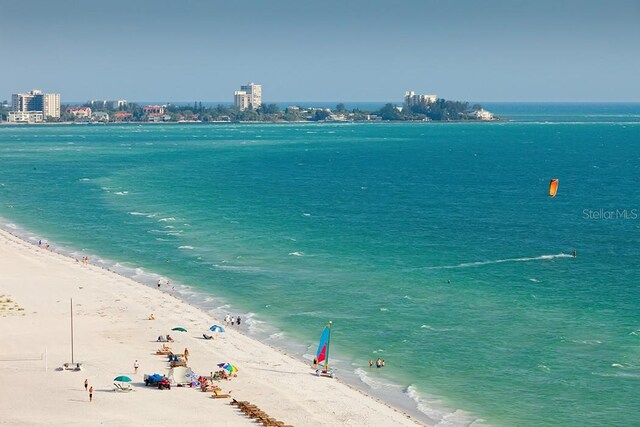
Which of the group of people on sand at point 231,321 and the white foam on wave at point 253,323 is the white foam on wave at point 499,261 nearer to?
the white foam on wave at point 253,323

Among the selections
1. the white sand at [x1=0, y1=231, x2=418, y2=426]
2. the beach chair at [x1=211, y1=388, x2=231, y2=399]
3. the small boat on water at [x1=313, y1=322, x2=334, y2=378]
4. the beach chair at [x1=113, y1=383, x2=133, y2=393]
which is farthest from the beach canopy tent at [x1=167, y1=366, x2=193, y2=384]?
the small boat on water at [x1=313, y1=322, x2=334, y2=378]

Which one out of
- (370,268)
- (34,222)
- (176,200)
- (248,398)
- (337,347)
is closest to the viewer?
(248,398)

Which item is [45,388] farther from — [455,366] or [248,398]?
[455,366]

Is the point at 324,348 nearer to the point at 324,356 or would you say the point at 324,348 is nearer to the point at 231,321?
the point at 324,356

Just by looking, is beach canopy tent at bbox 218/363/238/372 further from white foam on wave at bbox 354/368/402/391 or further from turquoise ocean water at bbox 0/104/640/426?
white foam on wave at bbox 354/368/402/391

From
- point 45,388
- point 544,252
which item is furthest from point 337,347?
→ point 544,252

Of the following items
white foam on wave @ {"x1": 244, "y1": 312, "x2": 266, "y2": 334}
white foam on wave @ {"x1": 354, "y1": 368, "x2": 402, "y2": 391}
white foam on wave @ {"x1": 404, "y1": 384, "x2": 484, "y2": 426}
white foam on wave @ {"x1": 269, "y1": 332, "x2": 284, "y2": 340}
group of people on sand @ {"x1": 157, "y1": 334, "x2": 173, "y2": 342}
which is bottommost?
white foam on wave @ {"x1": 404, "y1": 384, "x2": 484, "y2": 426}
